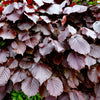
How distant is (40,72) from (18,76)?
0.85ft

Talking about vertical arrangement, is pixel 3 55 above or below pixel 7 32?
below

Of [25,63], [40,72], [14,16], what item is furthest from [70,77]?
[14,16]

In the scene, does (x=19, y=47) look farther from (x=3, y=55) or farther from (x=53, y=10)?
(x=53, y=10)

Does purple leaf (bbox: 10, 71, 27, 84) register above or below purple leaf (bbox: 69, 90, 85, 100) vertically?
above

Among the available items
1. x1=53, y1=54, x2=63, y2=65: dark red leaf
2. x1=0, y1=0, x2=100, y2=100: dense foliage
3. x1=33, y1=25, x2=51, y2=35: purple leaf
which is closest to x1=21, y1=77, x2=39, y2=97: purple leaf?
x1=0, y1=0, x2=100, y2=100: dense foliage

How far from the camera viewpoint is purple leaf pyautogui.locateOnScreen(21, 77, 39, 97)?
46.7 inches

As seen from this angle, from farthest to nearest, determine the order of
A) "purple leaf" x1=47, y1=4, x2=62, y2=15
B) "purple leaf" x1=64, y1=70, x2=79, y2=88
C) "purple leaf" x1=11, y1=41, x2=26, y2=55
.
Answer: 1. "purple leaf" x1=47, y1=4, x2=62, y2=15
2. "purple leaf" x1=64, y1=70, x2=79, y2=88
3. "purple leaf" x1=11, y1=41, x2=26, y2=55

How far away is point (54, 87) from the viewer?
1.19m

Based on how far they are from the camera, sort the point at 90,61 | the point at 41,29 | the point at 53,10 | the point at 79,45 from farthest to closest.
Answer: the point at 53,10 < the point at 41,29 < the point at 90,61 < the point at 79,45

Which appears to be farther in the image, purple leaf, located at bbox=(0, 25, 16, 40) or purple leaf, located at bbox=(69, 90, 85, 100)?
purple leaf, located at bbox=(69, 90, 85, 100)

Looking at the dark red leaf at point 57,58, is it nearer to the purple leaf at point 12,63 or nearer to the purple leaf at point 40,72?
the purple leaf at point 40,72

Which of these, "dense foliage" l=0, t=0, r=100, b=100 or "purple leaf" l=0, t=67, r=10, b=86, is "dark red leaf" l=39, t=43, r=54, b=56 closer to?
"dense foliage" l=0, t=0, r=100, b=100

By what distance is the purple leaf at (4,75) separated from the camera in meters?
1.18

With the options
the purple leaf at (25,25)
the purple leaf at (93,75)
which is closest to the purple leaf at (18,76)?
the purple leaf at (25,25)
